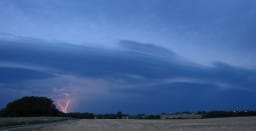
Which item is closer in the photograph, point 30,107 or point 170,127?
point 170,127

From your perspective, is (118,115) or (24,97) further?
(118,115)

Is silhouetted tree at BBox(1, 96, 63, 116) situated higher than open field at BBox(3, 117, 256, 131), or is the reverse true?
silhouetted tree at BBox(1, 96, 63, 116)

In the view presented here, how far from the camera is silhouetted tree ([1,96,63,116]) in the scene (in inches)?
4951

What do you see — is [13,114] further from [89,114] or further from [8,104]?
[89,114]

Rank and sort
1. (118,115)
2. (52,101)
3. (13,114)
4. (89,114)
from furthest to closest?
1. (89,114)
2. (118,115)
3. (52,101)
4. (13,114)

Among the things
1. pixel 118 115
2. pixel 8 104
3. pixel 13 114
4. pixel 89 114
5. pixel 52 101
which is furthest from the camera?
pixel 89 114

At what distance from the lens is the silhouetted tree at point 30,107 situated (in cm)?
12575

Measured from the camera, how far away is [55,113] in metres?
143

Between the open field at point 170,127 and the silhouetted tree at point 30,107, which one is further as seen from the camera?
the silhouetted tree at point 30,107

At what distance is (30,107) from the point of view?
128 meters

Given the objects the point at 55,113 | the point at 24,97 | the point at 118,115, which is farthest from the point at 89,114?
the point at 24,97

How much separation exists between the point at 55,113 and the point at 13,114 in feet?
73.5

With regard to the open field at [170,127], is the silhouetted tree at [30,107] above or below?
above

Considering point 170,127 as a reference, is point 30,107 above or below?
above
